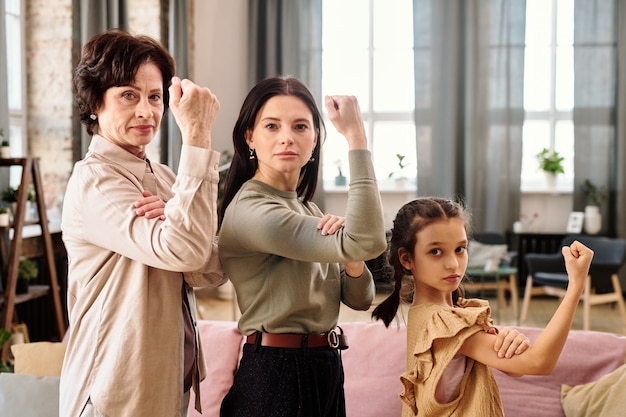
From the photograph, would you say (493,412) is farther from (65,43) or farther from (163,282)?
(65,43)

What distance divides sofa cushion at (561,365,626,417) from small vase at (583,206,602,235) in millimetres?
6147

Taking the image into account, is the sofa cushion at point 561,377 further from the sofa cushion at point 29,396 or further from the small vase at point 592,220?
the small vase at point 592,220

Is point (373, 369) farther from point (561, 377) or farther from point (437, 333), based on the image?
point (437, 333)

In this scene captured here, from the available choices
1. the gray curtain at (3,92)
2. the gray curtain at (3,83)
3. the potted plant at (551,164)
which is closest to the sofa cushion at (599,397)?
the gray curtain at (3,92)

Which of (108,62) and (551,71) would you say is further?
(551,71)

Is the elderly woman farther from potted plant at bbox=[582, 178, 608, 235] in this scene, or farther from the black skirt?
potted plant at bbox=[582, 178, 608, 235]

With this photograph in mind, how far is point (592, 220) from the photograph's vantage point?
8.16 m

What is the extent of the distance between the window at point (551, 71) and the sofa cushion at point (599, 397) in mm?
6508

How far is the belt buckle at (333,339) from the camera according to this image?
1551 mm

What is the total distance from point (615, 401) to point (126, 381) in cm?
145

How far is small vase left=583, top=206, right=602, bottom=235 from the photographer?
8148 mm

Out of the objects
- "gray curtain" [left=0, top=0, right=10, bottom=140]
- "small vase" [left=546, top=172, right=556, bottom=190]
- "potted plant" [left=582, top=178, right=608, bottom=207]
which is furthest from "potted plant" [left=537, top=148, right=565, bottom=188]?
"gray curtain" [left=0, top=0, right=10, bottom=140]

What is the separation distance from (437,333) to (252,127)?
60cm

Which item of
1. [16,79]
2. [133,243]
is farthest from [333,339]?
[16,79]
